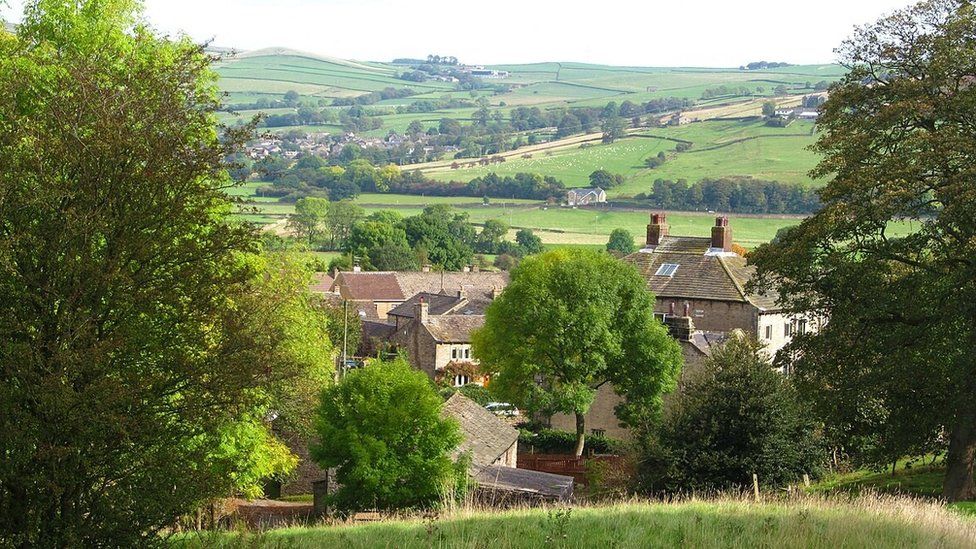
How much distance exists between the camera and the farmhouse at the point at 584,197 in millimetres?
191250

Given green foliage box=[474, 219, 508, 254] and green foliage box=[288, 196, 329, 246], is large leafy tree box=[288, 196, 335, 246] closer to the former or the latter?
green foliage box=[288, 196, 329, 246]

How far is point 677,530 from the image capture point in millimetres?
13969

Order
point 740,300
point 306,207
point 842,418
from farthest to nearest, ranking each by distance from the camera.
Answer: point 306,207 → point 740,300 → point 842,418

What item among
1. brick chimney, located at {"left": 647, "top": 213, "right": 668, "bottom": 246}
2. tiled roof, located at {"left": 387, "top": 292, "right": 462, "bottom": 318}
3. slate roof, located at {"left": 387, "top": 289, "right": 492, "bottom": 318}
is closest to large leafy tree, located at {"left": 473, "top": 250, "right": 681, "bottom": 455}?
brick chimney, located at {"left": 647, "top": 213, "right": 668, "bottom": 246}

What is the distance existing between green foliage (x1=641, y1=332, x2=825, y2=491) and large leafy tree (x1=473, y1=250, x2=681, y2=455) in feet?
66.2

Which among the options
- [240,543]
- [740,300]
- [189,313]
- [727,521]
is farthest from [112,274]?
[740,300]

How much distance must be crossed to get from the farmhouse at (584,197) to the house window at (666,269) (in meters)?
125

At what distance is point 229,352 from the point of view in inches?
551

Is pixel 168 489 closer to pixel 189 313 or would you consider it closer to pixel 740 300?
pixel 189 313

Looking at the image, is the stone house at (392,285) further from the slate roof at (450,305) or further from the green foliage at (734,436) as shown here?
the green foliage at (734,436)

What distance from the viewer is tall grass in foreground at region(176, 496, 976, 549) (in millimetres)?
13297

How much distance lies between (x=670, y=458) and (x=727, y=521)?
15086mm

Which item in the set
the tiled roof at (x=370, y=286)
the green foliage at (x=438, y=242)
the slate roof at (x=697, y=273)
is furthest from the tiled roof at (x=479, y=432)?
the green foliage at (x=438, y=242)

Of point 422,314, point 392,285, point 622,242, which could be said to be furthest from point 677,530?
point 622,242
